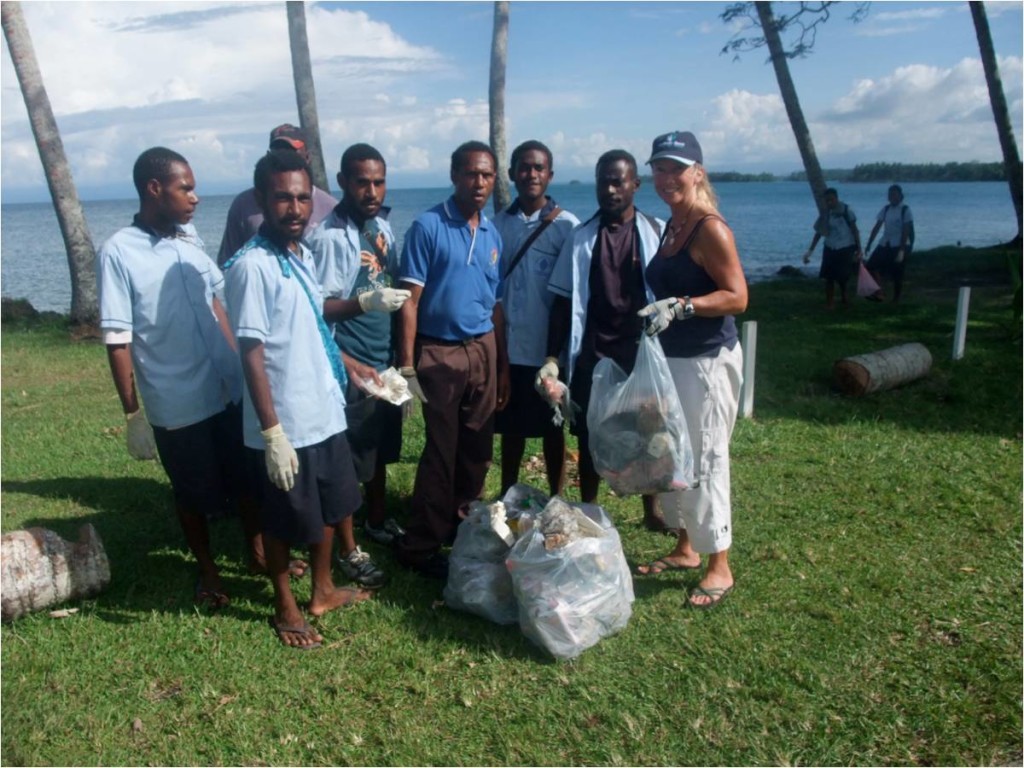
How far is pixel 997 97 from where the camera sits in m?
13.8

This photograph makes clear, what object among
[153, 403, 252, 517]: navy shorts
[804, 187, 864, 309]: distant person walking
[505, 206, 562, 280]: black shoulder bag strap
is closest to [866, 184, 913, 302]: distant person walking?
[804, 187, 864, 309]: distant person walking

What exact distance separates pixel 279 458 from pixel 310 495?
0.93 feet

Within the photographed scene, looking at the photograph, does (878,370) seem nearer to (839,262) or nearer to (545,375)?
(545,375)

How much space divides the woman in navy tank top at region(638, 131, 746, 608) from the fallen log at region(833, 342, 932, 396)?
4.14 meters

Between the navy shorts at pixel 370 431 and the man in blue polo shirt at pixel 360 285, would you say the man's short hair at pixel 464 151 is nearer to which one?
the man in blue polo shirt at pixel 360 285

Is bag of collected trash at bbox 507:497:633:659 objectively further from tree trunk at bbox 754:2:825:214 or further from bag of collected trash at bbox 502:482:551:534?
tree trunk at bbox 754:2:825:214

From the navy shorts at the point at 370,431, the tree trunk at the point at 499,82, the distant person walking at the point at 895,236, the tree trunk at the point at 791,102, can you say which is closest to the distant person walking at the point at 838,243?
the distant person walking at the point at 895,236

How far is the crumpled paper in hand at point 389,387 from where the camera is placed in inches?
152

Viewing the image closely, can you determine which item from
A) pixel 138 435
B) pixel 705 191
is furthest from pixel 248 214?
pixel 705 191

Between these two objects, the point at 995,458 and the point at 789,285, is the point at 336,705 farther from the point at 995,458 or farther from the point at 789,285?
the point at 789,285

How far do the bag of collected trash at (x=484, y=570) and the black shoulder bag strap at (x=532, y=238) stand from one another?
1.29 metres

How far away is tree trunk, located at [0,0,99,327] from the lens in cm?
1098

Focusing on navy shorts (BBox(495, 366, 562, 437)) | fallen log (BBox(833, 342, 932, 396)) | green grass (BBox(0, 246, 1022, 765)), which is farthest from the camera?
fallen log (BBox(833, 342, 932, 396))

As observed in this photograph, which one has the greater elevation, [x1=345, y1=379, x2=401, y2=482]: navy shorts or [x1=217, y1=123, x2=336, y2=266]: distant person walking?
[x1=217, y1=123, x2=336, y2=266]: distant person walking
